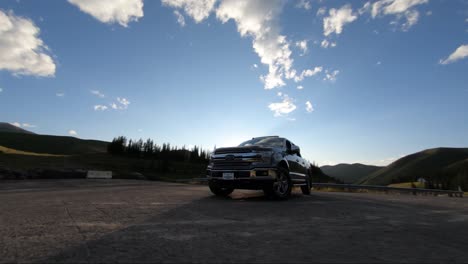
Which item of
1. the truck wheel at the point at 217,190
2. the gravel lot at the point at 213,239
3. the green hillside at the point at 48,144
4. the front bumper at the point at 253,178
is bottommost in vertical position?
the gravel lot at the point at 213,239

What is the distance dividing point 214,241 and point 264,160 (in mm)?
5059

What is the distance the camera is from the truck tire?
8.19 metres

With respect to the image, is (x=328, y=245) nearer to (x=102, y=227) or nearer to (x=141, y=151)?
(x=102, y=227)

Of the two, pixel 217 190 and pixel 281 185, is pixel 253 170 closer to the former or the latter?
pixel 281 185

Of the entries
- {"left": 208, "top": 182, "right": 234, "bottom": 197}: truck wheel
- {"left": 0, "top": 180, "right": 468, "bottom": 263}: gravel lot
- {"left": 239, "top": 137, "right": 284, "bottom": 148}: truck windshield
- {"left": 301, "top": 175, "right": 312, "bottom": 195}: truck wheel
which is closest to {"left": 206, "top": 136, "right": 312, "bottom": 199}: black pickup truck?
{"left": 208, "top": 182, "right": 234, "bottom": 197}: truck wheel

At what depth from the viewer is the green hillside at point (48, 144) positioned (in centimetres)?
14225

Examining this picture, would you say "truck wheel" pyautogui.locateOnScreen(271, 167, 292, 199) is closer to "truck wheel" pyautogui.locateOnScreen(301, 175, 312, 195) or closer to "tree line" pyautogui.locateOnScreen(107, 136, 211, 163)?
"truck wheel" pyautogui.locateOnScreen(301, 175, 312, 195)

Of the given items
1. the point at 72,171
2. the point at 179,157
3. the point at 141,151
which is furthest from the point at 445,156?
the point at 72,171

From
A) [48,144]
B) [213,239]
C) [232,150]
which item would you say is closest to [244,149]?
[232,150]

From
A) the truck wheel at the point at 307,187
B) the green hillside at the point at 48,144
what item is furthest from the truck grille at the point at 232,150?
the green hillside at the point at 48,144

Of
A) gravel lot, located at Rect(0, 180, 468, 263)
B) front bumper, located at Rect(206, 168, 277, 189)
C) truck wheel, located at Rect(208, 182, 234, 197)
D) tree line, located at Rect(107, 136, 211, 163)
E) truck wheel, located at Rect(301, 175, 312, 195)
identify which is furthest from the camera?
tree line, located at Rect(107, 136, 211, 163)

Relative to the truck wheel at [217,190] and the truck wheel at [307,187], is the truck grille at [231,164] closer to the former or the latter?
the truck wheel at [217,190]

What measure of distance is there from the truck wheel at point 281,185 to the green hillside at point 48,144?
524ft

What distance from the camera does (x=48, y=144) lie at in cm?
15112
